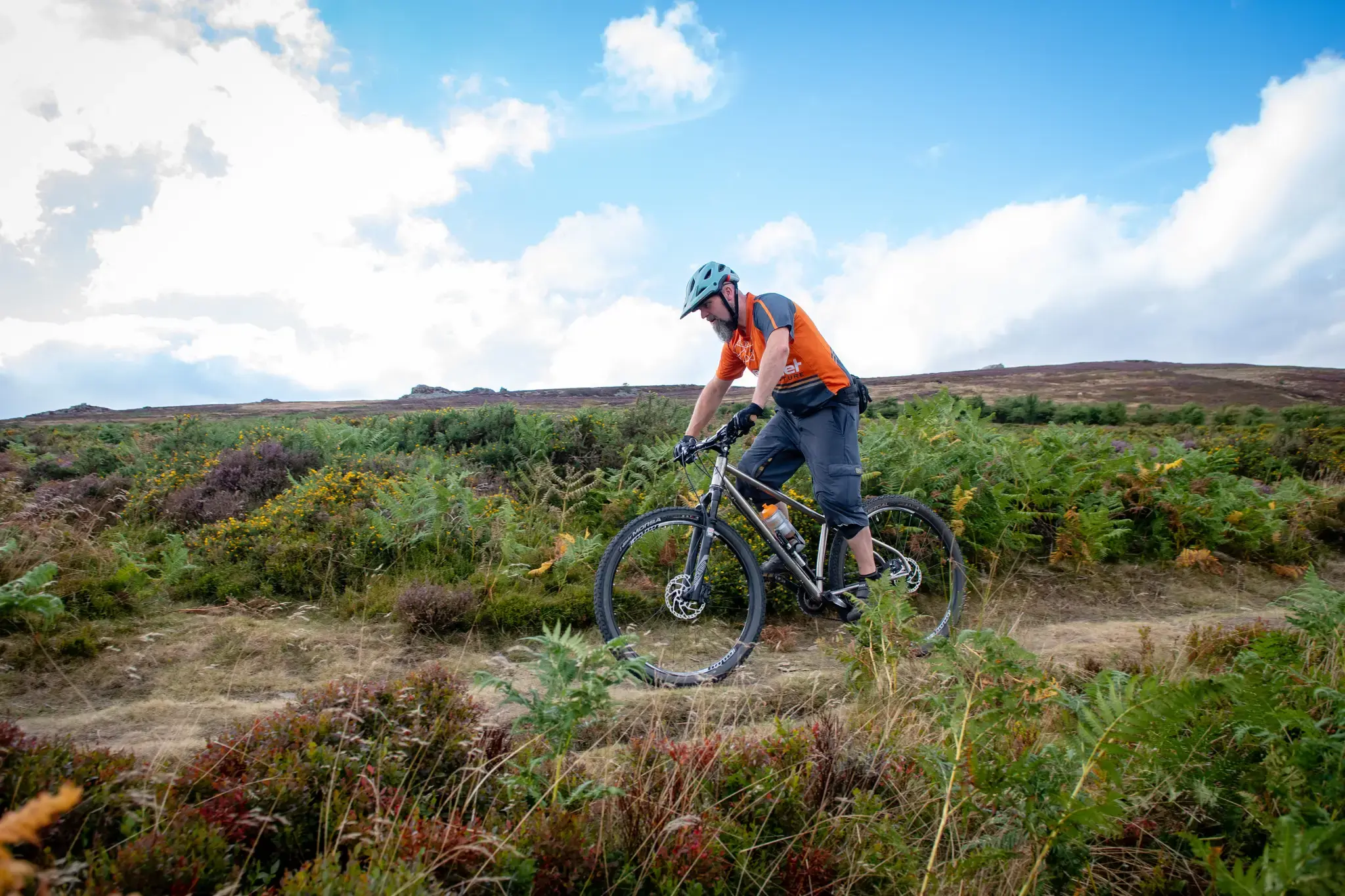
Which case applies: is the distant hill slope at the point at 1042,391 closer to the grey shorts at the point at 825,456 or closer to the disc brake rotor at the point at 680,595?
the grey shorts at the point at 825,456

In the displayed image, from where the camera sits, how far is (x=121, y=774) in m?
2.23

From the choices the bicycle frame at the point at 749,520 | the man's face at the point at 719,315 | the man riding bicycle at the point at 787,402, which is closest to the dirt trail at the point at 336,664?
the bicycle frame at the point at 749,520

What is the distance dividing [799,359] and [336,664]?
396 centimetres

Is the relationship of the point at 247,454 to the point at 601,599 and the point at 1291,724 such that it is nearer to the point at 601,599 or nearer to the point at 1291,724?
the point at 601,599

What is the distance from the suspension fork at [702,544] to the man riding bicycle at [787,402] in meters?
0.38

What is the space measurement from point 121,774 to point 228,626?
3.45m

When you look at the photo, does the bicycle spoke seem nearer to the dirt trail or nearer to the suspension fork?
the suspension fork

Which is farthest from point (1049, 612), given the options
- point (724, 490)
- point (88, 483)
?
point (88, 483)

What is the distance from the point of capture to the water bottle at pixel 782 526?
17.0 ft

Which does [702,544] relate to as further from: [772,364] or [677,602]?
[772,364]

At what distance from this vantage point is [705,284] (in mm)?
4746

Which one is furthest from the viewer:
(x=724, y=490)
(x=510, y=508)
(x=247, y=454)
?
(x=247, y=454)

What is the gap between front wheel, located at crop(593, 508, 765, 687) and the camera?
457 cm

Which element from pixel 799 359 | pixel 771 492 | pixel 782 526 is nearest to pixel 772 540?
pixel 782 526
